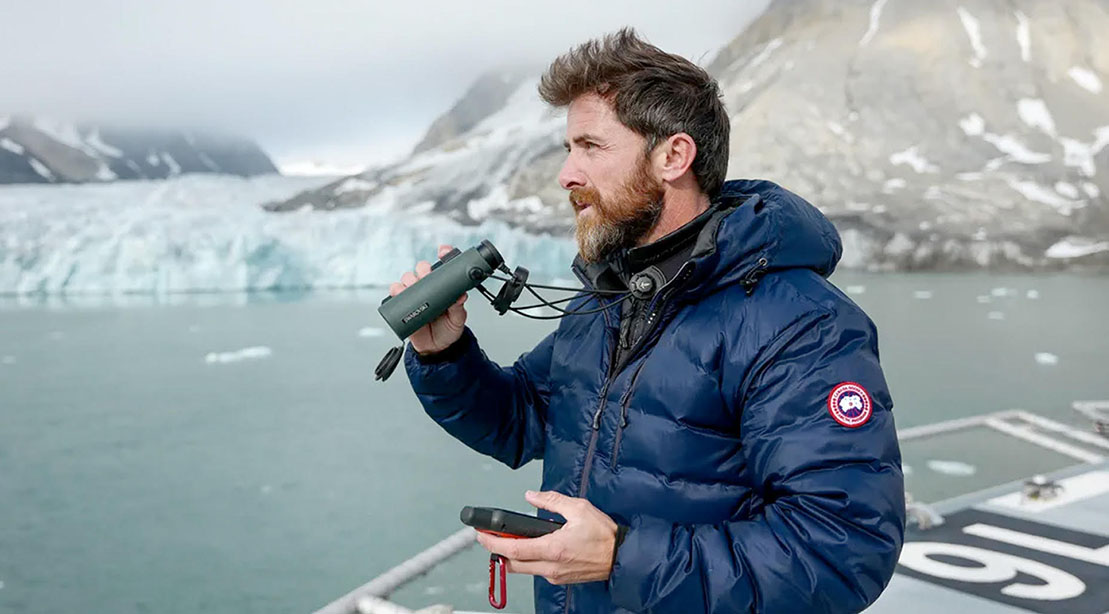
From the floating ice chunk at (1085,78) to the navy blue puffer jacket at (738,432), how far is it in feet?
122

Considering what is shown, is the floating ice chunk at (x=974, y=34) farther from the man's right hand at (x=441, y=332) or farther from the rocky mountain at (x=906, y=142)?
the man's right hand at (x=441, y=332)

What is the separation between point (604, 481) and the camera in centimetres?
103

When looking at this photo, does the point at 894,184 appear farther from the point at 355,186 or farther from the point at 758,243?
the point at 758,243

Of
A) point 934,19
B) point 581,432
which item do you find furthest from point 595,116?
point 934,19

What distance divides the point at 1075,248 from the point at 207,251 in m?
22.9

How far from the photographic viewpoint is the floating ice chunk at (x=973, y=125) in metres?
30.5

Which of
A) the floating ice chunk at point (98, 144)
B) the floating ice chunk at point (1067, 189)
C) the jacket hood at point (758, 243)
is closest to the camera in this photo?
the jacket hood at point (758, 243)

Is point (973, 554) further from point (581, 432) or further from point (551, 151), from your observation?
point (551, 151)

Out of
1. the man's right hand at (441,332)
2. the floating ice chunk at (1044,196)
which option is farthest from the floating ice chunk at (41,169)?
the man's right hand at (441,332)

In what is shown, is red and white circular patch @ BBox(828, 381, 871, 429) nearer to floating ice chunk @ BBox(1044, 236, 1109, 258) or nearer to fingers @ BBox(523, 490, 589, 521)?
fingers @ BBox(523, 490, 589, 521)

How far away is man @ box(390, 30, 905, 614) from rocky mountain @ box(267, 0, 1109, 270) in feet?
71.0

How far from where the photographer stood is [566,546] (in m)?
0.84

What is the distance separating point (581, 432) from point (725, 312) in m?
0.24

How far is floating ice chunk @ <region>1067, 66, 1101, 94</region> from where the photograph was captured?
Answer: 32.1 m
